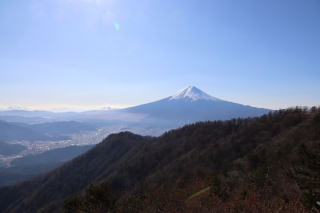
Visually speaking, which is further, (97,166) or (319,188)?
(97,166)

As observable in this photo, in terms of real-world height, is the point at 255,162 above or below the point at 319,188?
below

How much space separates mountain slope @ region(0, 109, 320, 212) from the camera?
1466 centimetres

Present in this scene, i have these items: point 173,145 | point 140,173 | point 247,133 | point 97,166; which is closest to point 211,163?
point 247,133

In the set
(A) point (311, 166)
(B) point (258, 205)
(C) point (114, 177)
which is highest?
(A) point (311, 166)

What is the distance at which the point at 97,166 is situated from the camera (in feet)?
299

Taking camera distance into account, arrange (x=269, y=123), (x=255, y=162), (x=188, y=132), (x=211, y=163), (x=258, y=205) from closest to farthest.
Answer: (x=258, y=205)
(x=255, y=162)
(x=211, y=163)
(x=269, y=123)
(x=188, y=132)

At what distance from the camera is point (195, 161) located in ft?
115

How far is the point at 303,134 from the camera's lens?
64.0ft

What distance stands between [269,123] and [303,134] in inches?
651

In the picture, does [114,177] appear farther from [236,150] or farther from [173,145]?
[236,150]

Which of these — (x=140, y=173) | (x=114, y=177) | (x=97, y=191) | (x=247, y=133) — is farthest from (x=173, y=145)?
(x=97, y=191)

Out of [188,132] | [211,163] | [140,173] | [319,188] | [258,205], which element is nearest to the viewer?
[258,205]

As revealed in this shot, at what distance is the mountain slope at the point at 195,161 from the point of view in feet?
48.1

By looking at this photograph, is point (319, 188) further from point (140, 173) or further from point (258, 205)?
point (140, 173)
